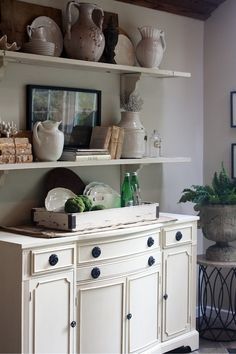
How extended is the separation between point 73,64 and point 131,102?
23.6 inches

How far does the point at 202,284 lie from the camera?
465cm

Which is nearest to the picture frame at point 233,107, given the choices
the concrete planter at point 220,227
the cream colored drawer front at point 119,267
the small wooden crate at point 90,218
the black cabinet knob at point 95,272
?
the concrete planter at point 220,227

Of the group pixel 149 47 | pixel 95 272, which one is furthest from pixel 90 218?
pixel 149 47

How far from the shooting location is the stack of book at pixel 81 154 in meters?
3.39

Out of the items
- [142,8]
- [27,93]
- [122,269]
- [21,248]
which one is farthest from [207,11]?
[21,248]

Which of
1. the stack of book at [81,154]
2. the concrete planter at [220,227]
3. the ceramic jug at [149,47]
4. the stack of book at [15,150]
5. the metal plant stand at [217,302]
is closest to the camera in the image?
the stack of book at [15,150]

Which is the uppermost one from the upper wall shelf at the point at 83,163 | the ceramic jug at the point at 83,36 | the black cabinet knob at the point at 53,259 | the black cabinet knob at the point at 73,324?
the ceramic jug at the point at 83,36

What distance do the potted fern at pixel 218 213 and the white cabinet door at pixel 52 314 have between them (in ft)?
4.01

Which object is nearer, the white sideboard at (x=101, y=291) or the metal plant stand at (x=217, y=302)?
the white sideboard at (x=101, y=291)

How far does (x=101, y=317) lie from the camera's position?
3309 millimetres

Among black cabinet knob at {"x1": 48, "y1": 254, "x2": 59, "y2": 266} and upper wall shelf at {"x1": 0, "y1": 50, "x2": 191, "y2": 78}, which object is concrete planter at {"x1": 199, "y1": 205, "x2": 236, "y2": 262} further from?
black cabinet knob at {"x1": 48, "y1": 254, "x2": 59, "y2": 266}

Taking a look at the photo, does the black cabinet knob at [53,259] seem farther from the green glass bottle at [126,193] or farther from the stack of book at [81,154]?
the green glass bottle at [126,193]

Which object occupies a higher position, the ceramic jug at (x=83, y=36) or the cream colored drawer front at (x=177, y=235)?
the ceramic jug at (x=83, y=36)

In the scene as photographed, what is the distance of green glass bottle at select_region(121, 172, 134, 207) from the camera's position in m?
3.73
